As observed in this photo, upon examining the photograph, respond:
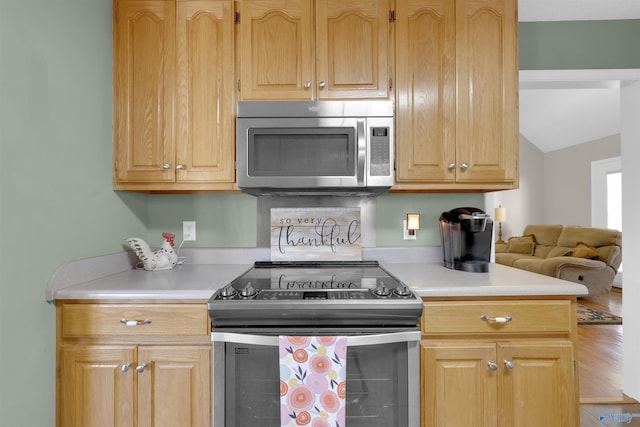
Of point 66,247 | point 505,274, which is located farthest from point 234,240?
point 505,274

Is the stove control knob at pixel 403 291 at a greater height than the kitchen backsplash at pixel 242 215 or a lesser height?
lesser

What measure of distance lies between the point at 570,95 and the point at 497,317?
5307 millimetres

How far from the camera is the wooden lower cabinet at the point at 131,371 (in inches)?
51.2

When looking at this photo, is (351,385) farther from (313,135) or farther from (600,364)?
(600,364)

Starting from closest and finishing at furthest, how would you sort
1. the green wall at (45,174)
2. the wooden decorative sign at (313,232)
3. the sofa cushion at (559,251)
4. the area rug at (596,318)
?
the green wall at (45,174) < the wooden decorative sign at (313,232) < the area rug at (596,318) < the sofa cushion at (559,251)

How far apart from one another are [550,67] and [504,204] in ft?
17.8

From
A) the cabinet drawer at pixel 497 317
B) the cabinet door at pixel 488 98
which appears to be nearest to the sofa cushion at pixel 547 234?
the cabinet door at pixel 488 98

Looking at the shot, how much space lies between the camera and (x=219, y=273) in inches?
67.1

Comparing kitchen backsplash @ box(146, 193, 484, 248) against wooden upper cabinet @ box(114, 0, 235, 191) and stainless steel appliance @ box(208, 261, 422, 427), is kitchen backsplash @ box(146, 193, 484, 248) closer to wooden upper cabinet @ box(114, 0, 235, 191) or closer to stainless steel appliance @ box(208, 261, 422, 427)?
wooden upper cabinet @ box(114, 0, 235, 191)

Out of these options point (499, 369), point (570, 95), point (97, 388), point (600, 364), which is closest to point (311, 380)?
point (499, 369)

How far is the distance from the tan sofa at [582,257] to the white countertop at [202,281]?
10.9 feet

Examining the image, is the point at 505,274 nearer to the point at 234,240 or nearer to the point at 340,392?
the point at 340,392

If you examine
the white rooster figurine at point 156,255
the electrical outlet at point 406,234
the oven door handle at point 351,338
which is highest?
the electrical outlet at point 406,234

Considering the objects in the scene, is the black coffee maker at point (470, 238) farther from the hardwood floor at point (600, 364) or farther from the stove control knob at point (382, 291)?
the hardwood floor at point (600, 364)
